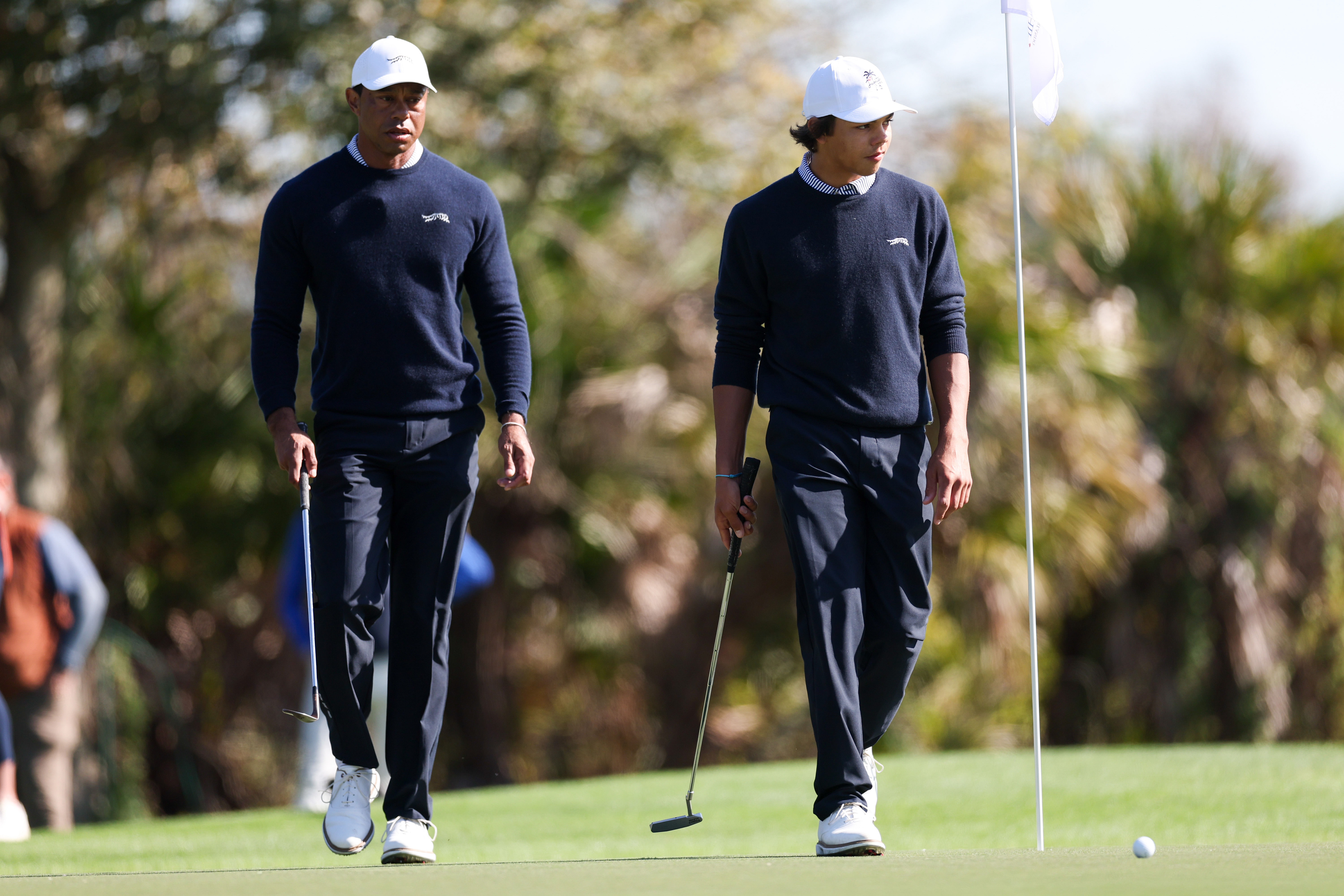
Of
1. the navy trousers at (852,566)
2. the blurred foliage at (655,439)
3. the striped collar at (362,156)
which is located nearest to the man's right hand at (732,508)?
the navy trousers at (852,566)

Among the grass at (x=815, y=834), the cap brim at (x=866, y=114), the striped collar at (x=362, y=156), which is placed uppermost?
the cap brim at (x=866, y=114)

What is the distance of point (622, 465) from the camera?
11.7 meters

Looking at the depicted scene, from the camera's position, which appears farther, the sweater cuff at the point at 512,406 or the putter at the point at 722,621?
the sweater cuff at the point at 512,406

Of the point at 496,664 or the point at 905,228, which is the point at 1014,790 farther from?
the point at 496,664

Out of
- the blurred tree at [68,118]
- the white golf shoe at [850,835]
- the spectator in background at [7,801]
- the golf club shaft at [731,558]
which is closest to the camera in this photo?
the white golf shoe at [850,835]

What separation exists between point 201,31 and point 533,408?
134 inches

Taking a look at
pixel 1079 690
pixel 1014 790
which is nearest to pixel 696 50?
pixel 1079 690

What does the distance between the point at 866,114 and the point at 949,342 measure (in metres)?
0.73

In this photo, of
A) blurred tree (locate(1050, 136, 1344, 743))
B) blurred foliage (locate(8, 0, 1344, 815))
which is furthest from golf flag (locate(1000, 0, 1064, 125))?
blurred tree (locate(1050, 136, 1344, 743))

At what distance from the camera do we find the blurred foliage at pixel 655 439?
38.4ft

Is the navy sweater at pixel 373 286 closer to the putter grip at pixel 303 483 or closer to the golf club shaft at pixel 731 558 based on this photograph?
the putter grip at pixel 303 483

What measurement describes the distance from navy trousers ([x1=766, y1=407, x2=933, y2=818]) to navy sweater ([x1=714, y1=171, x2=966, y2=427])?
95mm

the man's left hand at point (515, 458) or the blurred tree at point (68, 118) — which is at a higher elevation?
the blurred tree at point (68, 118)

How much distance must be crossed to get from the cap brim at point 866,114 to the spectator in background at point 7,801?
436 centimetres
